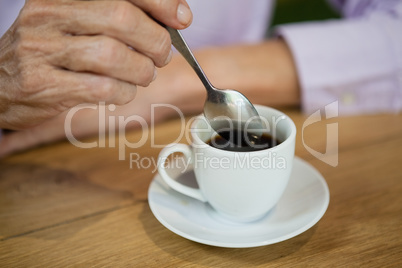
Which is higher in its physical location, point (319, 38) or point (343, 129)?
point (319, 38)

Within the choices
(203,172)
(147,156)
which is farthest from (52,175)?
(203,172)

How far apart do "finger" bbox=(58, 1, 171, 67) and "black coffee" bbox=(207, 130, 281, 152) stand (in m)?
0.19

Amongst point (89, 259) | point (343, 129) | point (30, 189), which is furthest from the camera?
point (343, 129)

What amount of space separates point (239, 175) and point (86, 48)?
0.27 meters

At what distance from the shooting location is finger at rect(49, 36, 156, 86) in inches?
22.3

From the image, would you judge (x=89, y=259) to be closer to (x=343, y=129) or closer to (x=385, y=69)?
(x=343, y=129)

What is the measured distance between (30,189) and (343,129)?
64cm

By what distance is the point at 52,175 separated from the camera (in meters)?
0.80

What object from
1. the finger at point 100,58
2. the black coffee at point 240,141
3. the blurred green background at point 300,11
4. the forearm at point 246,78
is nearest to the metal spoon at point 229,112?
the black coffee at point 240,141

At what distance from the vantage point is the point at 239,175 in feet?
1.92

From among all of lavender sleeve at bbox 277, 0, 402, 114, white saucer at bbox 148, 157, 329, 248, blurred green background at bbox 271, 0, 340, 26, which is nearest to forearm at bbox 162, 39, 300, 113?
lavender sleeve at bbox 277, 0, 402, 114

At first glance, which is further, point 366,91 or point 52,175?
point 366,91

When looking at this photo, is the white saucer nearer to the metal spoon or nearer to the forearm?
the metal spoon

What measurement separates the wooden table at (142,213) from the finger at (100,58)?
238 millimetres
